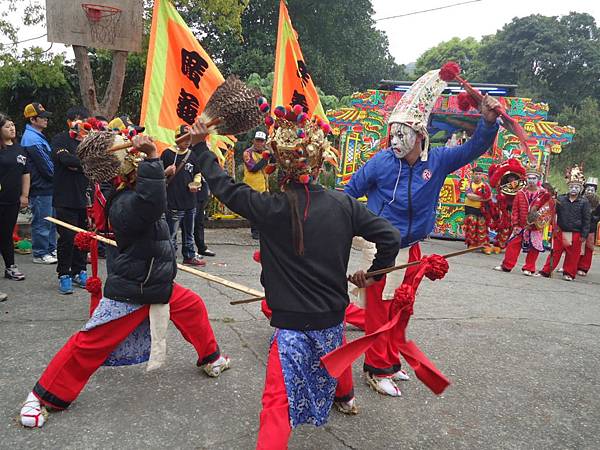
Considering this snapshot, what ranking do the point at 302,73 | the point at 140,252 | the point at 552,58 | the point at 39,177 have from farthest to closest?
1. the point at 552,58
2. the point at 39,177
3. the point at 302,73
4. the point at 140,252

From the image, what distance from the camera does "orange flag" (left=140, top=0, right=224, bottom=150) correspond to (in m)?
4.17

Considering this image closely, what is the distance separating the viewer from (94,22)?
7.49 meters

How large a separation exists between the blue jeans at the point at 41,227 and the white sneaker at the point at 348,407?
488 centimetres

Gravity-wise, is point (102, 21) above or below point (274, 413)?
above

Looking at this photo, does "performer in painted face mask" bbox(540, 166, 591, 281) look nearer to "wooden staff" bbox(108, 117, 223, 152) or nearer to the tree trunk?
"wooden staff" bbox(108, 117, 223, 152)

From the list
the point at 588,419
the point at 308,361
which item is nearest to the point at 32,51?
the point at 308,361

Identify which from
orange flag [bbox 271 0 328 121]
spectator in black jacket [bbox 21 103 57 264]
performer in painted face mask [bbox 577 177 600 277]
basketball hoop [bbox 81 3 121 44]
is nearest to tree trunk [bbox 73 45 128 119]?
basketball hoop [bbox 81 3 121 44]

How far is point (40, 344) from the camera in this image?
3.89m

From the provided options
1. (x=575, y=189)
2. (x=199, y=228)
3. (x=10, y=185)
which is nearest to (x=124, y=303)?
(x=10, y=185)

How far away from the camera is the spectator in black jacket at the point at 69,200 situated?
5.17 metres

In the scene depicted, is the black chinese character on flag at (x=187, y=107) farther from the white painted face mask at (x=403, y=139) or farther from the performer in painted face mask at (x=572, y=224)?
the performer in painted face mask at (x=572, y=224)

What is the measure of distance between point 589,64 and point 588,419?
113 feet

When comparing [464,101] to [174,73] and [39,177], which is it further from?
[39,177]

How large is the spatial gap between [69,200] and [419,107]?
3.75 metres
